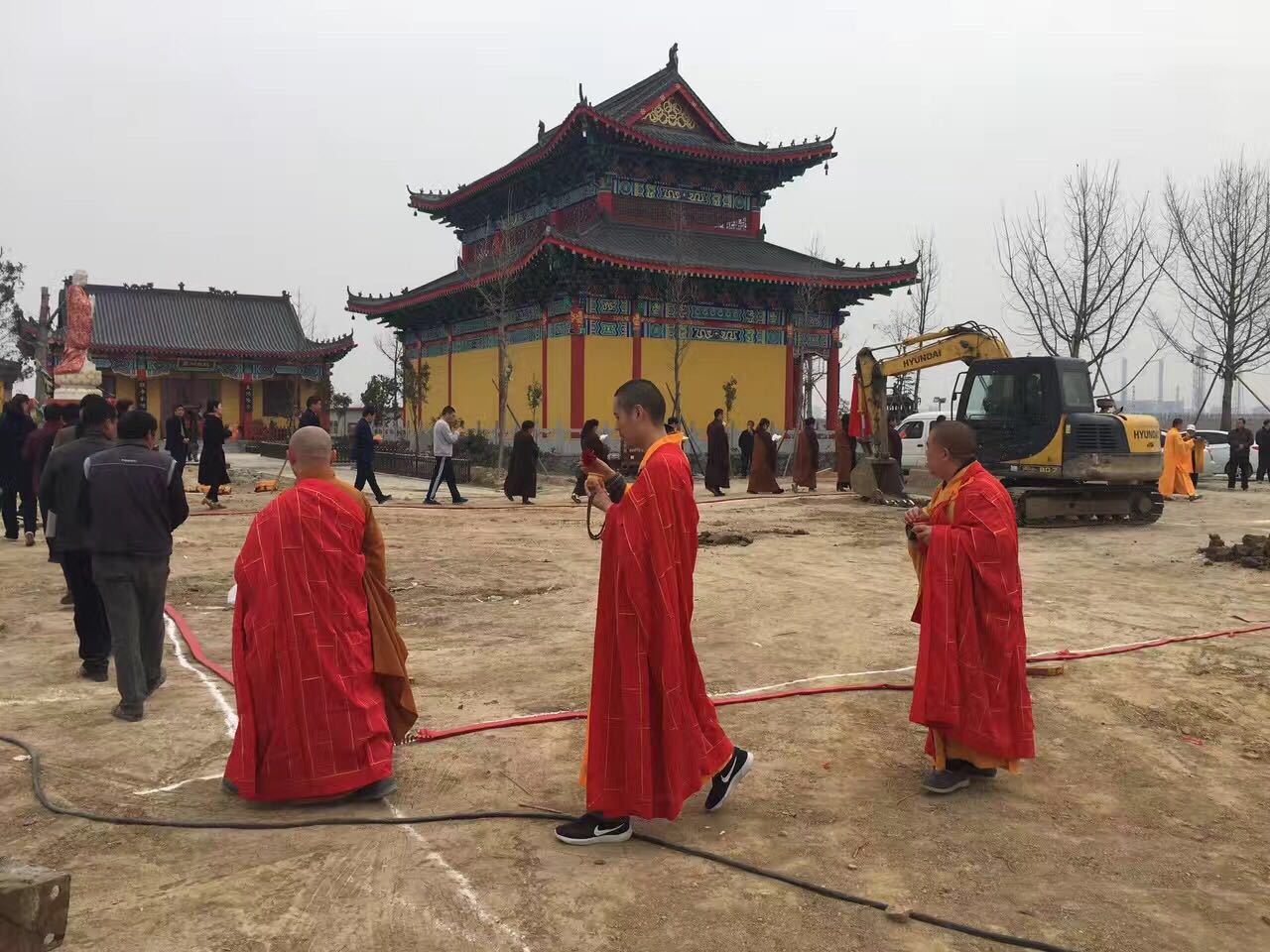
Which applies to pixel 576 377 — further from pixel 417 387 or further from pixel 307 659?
pixel 307 659

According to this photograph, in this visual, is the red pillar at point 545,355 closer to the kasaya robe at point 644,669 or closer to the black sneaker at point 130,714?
the black sneaker at point 130,714

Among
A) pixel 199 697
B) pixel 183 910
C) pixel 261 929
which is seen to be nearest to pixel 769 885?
pixel 261 929

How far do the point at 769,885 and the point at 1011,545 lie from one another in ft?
5.46

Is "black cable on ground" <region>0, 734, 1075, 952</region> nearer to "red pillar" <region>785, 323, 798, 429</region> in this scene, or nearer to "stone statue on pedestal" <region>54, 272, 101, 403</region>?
"stone statue on pedestal" <region>54, 272, 101, 403</region>

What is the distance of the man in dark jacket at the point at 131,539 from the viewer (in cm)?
457

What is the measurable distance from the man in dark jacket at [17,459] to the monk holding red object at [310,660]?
7048mm

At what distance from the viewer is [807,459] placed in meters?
18.6

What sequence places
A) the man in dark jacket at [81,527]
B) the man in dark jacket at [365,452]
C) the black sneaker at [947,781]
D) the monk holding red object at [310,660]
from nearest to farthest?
the monk holding red object at [310,660]
the black sneaker at [947,781]
the man in dark jacket at [81,527]
the man in dark jacket at [365,452]

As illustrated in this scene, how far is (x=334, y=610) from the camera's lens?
142 inches

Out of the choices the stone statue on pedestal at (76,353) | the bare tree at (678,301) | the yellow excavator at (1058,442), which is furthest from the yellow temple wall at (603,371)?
the stone statue on pedestal at (76,353)

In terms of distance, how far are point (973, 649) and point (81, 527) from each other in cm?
447

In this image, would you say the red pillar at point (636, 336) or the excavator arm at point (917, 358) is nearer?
the excavator arm at point (917, 358)

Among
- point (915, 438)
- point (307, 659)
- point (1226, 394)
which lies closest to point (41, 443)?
point (307, 659)

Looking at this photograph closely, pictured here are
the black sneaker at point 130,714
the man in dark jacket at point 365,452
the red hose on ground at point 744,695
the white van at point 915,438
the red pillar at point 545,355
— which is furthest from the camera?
the red pillar at point 545,355
